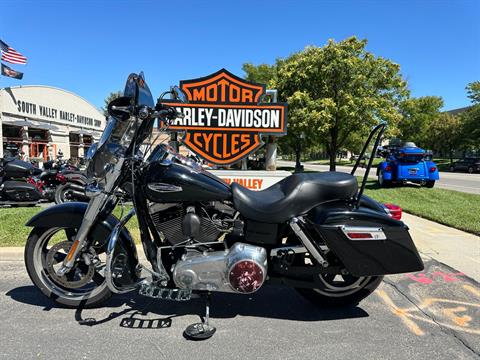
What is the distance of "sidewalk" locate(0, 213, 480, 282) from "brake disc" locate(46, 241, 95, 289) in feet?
3.61

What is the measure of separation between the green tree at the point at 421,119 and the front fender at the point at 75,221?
4366cm

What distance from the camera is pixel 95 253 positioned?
2.91m

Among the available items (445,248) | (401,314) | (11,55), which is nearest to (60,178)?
(401,314)

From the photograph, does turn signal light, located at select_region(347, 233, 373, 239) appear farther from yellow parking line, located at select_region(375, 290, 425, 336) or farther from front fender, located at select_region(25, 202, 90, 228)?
front fender, located at select_region(25, 202, 90, 228)

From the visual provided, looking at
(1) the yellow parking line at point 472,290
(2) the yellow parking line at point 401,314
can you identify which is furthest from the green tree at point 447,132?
(2) the yellow parking line at point 401,314

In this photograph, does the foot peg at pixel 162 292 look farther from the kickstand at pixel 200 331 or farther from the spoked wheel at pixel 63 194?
the spoked wheel at pixel 63 194

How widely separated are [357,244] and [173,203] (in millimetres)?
1466

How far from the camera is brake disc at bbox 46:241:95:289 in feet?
9.64

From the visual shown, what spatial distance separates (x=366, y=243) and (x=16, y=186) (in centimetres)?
793

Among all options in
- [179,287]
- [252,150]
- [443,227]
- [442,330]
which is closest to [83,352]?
[179,287]

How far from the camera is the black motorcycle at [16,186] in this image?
7.53 metres

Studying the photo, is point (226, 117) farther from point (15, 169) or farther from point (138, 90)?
point (15, 169)

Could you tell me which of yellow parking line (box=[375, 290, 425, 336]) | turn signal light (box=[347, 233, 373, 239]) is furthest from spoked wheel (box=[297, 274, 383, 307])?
turn signal light (box=[347, 233, 373, 239])

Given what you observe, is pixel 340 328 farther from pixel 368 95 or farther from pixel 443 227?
pixel 368 95
